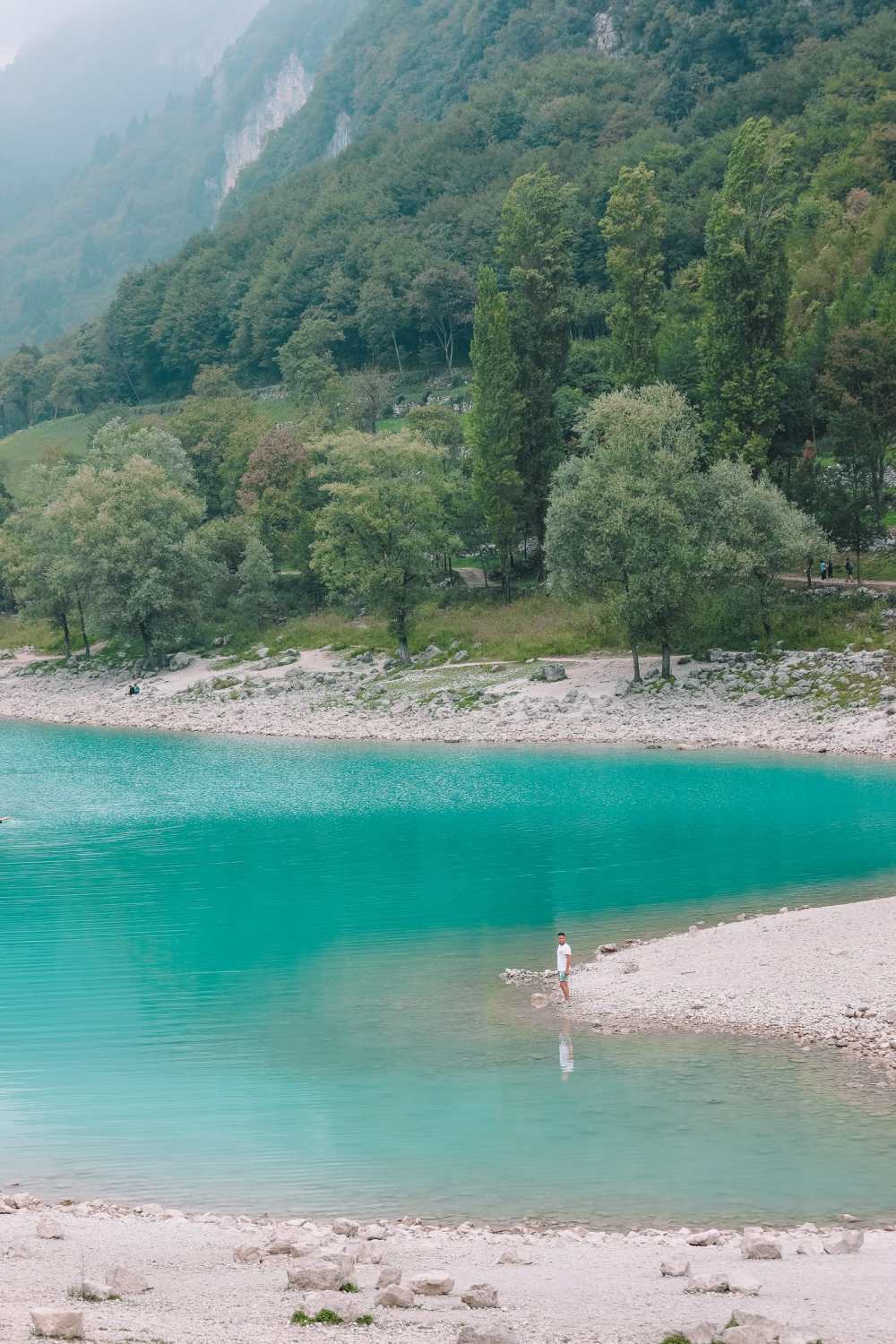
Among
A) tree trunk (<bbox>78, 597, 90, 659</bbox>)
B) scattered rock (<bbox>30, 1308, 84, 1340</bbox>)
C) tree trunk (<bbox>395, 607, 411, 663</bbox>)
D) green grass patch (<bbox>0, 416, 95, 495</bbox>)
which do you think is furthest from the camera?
green grass patch (<bbox>0, 416, 95, 495</bbox>)

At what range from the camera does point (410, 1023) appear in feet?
78.8

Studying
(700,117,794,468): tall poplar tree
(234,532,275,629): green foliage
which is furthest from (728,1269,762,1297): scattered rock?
(234,532,275,629): green foliage

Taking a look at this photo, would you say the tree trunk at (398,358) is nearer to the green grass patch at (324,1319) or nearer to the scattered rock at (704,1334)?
the green grass patch at (324,1319)

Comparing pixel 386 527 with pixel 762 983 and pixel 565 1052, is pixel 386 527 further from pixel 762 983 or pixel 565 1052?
pixel 565 1052

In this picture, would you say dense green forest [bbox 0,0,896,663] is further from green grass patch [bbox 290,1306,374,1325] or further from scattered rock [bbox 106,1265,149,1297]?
green grass patch [bbox 290,1306,374,1325]

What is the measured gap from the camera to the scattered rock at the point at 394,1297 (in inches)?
491

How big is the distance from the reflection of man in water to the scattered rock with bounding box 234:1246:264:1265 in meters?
7.51

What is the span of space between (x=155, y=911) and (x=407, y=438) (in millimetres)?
51698

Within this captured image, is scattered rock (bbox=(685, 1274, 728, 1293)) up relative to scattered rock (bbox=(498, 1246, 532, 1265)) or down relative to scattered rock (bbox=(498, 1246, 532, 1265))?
up

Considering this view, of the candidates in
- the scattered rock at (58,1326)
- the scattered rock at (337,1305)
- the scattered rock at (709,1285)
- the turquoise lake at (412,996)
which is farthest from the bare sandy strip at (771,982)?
the scattered rock at (58,1326)

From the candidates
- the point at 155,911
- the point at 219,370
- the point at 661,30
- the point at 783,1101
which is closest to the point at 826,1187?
the point at 783,1101

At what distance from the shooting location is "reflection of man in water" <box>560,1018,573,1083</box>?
2108cm

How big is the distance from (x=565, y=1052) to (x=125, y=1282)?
10.6m

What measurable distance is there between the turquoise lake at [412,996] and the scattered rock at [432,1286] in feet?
11.0
